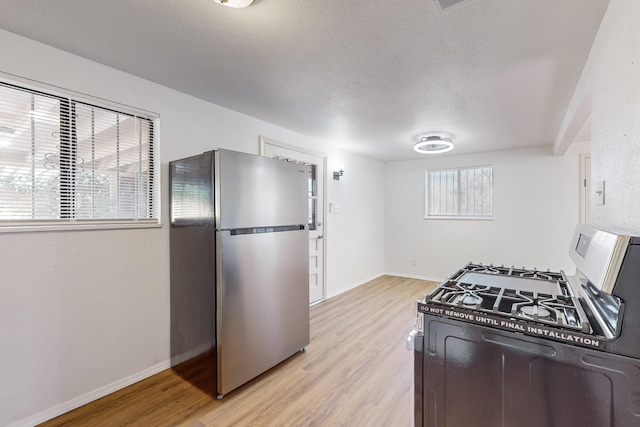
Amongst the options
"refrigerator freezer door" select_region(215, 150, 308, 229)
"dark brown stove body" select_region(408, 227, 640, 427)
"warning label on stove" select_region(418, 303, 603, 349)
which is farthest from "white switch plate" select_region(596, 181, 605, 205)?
"refrigerator freezer door" select_region(215, 150, 308, 229)

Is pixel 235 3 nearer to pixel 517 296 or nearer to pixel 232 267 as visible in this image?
pixel 232 267

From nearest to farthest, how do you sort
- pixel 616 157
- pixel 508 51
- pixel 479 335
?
pixel 479 335
pixel 616 157
pixel 508 51

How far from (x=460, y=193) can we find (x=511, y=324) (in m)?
4.50

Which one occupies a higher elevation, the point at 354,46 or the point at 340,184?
the point at 354,46

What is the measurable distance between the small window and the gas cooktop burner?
138 inches

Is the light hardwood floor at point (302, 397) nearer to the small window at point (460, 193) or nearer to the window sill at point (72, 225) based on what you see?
the window sill at point (72, 225)

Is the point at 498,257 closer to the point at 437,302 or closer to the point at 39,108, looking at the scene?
the point at 437,302

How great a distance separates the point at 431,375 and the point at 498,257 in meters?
4.28

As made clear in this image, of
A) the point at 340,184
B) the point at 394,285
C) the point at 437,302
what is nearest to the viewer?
the point at 437,302

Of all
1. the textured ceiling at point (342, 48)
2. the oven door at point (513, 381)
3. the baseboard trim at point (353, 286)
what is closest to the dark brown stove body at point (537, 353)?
the oven door at point (513, 381)

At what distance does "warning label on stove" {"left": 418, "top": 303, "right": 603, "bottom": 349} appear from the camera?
79 centimetres

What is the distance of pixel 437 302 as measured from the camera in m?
1.08

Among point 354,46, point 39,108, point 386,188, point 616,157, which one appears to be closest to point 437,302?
point 616,157

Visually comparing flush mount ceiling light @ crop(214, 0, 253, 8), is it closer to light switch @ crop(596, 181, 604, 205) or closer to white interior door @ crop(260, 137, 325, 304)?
light switch @ crop(596, 181, 604, 205)
